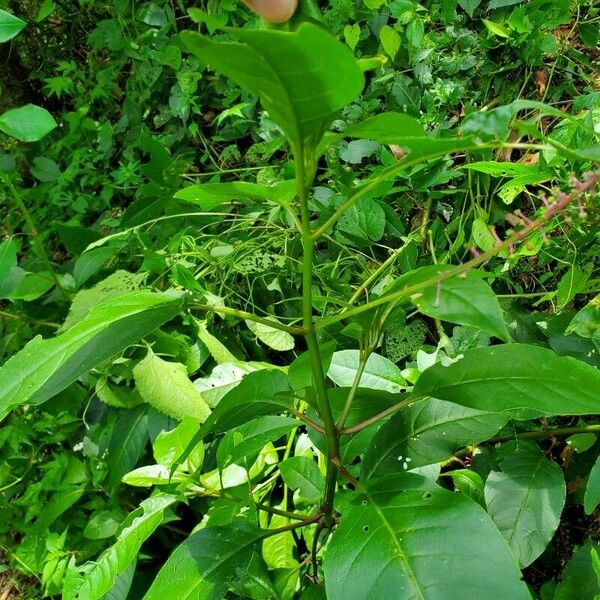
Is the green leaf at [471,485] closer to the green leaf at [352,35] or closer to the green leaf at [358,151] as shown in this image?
the green leaf at [358,151]

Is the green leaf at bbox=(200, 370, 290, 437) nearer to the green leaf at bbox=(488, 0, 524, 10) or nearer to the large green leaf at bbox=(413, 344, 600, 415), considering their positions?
the large green leaf at bbox=(413, 344, 600, 415)

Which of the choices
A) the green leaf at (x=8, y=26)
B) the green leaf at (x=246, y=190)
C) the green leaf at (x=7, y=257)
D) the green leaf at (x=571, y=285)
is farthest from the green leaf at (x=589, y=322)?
the green leaf at (x=7, y=257)

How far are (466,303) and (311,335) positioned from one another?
182mm

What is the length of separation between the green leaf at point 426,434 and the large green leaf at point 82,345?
1.03 ft

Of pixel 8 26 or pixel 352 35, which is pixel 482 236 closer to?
pixel 352 35

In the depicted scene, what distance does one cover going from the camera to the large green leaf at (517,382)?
0.67m

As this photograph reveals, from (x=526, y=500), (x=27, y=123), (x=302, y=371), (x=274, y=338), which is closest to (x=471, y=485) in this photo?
(x=526, y=500)

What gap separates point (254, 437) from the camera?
0.90 metres

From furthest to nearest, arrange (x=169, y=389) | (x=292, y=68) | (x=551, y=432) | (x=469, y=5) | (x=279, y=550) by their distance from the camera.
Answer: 1. (x=469, y=5)
2. (x=169, y=389)
3. (x=279, y=550)
4. (x=551, y=432)
5. (x=292, y=68)

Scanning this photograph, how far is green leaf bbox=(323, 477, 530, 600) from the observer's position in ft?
1.95

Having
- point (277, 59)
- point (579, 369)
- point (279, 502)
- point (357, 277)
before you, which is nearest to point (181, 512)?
point (279, 502)

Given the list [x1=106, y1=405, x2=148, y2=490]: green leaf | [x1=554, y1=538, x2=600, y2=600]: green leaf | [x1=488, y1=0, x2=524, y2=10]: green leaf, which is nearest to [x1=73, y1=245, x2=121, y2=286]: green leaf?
[x1=106, y1=405, x2=148, y2=490]: green leaf

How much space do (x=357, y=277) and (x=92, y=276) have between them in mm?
661

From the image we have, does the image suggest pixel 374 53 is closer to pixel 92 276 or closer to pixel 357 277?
pixel 357 277
